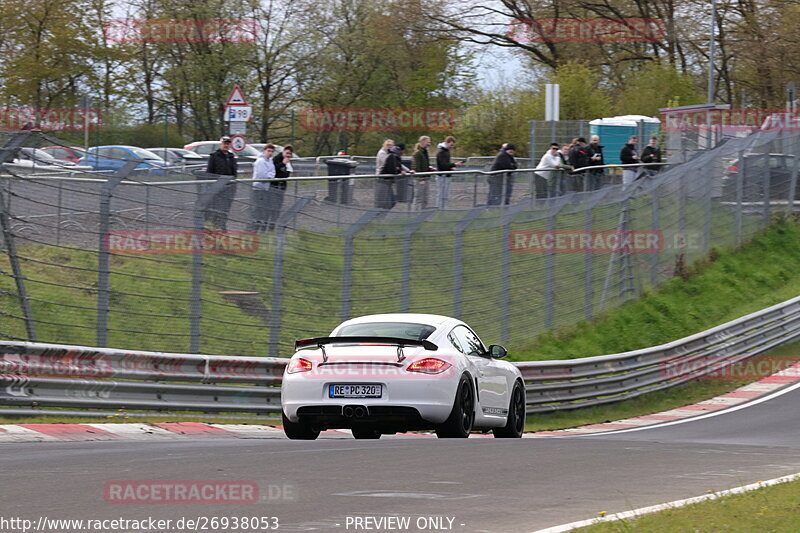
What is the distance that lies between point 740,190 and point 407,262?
1648 centimetres

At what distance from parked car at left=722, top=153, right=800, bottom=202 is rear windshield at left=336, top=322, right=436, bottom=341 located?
20.5 meters

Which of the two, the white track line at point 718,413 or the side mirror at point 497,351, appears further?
the white track line at point 718,413

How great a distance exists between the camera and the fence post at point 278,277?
1612 cm

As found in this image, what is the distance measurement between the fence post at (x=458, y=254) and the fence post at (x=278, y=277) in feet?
12.5

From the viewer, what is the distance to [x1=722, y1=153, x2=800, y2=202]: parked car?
106ft

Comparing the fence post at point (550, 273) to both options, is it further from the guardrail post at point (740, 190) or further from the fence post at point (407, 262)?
the guardrail post at point (740, 190)

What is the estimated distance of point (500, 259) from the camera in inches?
834

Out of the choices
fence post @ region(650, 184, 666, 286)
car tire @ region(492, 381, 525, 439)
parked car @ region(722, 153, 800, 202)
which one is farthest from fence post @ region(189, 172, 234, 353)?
parked car @ region(722, 153, 800, 202)

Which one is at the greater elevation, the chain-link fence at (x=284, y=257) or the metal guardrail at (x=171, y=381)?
the chain-link fence at (x=284, y=257)

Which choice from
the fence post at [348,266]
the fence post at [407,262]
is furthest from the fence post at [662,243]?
the fence post at [348,266]

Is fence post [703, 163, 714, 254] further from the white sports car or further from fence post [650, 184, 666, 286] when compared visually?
the white sports car

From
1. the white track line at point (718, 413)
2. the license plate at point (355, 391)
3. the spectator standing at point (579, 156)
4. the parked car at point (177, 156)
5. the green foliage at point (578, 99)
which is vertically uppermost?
the green foliage at point (578, 99)

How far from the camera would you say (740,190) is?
32.7 meters

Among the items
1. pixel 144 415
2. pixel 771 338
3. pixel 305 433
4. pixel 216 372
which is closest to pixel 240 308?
pixel 216 372
